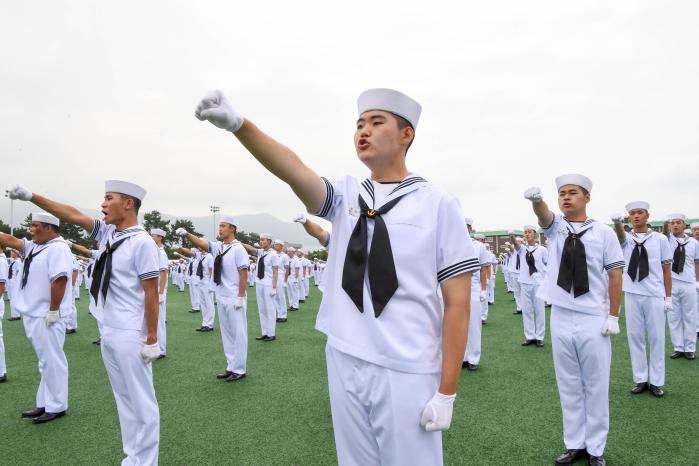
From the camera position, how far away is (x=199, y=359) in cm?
869

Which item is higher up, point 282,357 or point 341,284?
point 341,284

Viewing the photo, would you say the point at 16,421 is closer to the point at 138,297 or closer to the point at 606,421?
the point at 138,297

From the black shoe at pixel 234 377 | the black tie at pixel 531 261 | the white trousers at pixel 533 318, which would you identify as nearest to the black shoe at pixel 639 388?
the white trousers at pixel 533 318

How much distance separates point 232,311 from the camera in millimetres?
7703

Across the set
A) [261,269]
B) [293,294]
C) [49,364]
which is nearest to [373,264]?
[49,364]

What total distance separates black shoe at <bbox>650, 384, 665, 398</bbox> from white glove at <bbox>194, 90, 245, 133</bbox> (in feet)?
21.9

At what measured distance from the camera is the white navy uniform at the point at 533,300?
943 cm

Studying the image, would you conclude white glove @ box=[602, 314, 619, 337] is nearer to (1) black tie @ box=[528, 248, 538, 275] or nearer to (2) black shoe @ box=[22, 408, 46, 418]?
(2) black shoe @ box=[22, 408, 46, 418]

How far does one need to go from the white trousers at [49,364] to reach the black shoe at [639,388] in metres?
7.60

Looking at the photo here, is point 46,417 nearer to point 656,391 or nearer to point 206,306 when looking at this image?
point 206,306

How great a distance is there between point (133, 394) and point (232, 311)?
3909 mm

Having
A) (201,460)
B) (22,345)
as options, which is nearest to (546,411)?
(201,460)

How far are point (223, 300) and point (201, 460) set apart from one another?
388 cm

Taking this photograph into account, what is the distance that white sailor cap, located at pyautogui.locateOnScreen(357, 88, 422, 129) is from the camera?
79.0 inches
